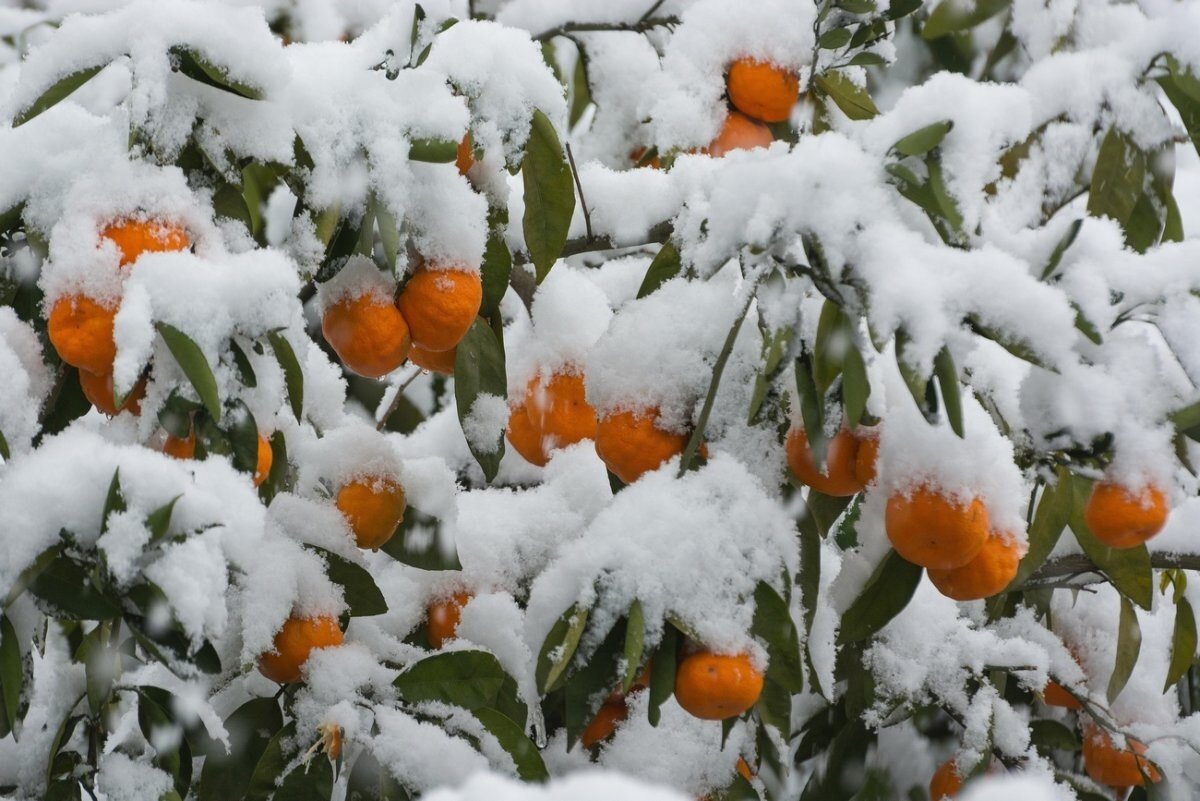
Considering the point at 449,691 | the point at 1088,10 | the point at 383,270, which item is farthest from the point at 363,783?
the point at 1088,10

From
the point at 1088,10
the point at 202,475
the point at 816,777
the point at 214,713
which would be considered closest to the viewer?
the point at 202,475

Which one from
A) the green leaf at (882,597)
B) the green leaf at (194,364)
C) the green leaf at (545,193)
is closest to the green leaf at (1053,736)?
the green leaf at (882,597)

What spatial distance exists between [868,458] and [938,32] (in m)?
1.06

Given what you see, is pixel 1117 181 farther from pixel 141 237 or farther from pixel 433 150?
pixel 141 237

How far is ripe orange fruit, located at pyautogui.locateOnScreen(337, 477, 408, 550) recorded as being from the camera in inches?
50.6

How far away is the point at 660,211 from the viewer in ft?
4.43

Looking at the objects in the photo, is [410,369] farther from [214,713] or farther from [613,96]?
[214,713]

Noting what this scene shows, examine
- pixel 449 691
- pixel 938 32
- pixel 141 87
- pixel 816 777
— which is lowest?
pixel 816 777

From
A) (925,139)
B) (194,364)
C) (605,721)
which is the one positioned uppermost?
(925,139)

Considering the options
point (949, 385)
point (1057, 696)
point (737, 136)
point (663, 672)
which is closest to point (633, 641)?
point (663, 672)

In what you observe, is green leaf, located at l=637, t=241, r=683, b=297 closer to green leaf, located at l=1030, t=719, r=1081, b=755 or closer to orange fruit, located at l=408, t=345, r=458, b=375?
orange fruit, located at l=408, t=345, r=458, b=375

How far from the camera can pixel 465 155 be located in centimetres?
121

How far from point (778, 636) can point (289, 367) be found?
49cm

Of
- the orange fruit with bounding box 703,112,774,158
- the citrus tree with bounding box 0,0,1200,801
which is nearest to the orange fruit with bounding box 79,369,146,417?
the citrus tree with bounding box 0,0,1200,801
